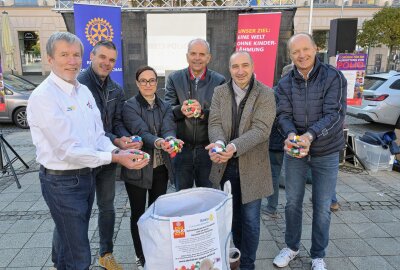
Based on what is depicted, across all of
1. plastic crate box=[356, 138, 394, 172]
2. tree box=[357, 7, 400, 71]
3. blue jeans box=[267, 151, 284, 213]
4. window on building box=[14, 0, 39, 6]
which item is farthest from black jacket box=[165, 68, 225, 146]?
window on building box=[14, 0, 39, 6]

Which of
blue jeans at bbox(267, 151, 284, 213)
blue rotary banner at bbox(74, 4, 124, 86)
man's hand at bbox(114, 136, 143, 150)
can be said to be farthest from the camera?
blue rotary banner at bbox(74, 4, 124, 86)

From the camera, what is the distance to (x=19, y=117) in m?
8.59

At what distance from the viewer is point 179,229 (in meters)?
1.89

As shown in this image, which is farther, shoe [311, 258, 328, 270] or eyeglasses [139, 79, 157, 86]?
shoe [311, 258, 328, 270]

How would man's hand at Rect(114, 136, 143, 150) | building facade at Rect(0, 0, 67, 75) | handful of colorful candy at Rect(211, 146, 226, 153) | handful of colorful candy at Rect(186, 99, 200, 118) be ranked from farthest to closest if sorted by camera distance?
building facade at Rect(0, 0, 67, 75)
handful of colorful candy at Rect(186, 99, 200, 118)
man's hand at Rect(114, 136, 143, 150)
handful of colorful candy at Rect(211, 146, 226, 153)

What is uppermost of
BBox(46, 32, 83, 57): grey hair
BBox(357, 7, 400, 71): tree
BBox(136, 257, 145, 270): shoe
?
BBox(357, 7, 400, 71): tree

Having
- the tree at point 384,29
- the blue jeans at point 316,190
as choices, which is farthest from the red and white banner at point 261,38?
the tree at point 384,29

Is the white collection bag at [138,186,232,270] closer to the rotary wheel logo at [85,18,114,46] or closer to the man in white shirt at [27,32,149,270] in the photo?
the man in white shirt at [27,32,149,270]

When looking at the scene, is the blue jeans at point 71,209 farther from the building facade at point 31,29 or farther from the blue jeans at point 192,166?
the building facade at point 31,29

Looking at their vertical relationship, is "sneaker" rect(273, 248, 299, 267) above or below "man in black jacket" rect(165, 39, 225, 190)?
below

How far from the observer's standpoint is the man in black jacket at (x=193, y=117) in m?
2.72

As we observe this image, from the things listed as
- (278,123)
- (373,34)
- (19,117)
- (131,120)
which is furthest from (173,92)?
(373,34)

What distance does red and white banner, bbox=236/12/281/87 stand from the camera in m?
5.06

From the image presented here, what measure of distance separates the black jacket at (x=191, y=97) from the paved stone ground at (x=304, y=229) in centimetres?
126
